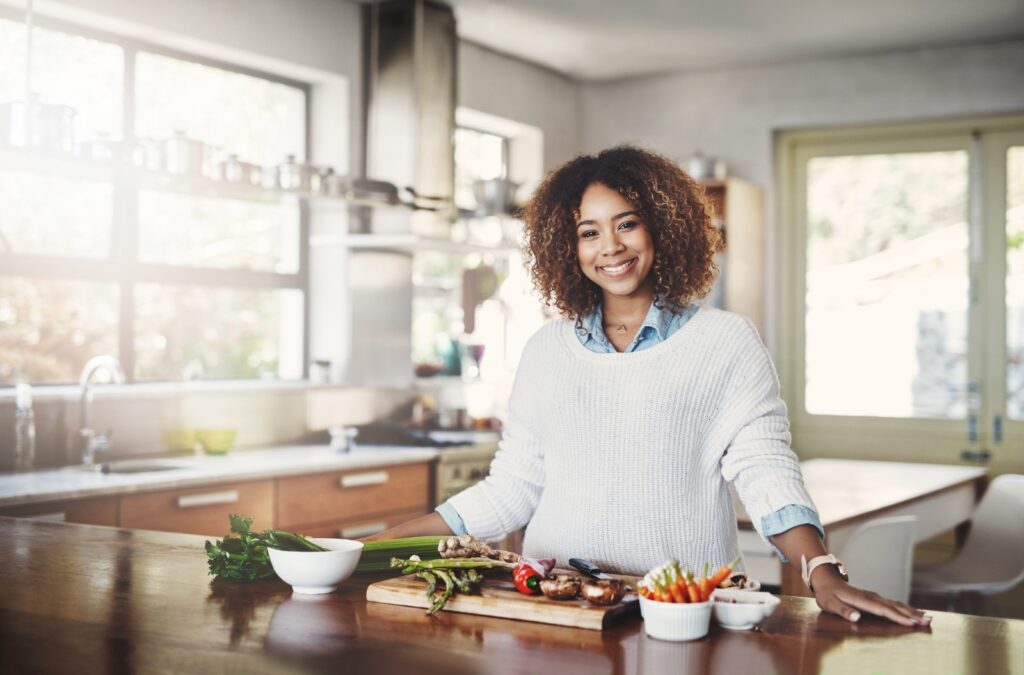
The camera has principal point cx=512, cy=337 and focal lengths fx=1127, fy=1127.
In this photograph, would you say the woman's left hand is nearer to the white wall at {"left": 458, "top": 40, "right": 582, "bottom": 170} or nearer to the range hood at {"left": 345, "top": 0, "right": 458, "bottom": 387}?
the range hood at {"left": 345, "top": 0, "right": 458, "bottom": 387}

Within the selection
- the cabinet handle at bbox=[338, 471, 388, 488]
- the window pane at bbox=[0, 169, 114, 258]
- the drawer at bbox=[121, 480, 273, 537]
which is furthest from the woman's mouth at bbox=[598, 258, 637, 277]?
the window pane at bbox=[0, 169, 114, 258]

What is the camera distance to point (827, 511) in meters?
3.57

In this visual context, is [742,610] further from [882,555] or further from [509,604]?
[882,555]

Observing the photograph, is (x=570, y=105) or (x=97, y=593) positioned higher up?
(x=570, y=105)

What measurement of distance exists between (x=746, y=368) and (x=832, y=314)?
4.70 meters

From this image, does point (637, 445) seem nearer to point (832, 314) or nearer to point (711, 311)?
point (711, 311)

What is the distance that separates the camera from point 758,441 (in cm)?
196

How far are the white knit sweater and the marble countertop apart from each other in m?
1.74

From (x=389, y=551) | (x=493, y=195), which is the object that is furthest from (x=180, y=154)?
(x=389, y=551)

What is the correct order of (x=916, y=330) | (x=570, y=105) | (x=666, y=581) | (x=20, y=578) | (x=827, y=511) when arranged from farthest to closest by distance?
(x=570, y=105) → (x=916, y=330) → (x=827, y=511) → (x=20, y=578) → (x=666, y=581)

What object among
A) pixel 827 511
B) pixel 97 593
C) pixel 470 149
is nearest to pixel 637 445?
pixel 97 593

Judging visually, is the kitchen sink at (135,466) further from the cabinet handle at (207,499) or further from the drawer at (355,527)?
the drawer at (355,527)

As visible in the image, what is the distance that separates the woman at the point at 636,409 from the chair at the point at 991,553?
2.41 metres

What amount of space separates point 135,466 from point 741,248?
140 inches
